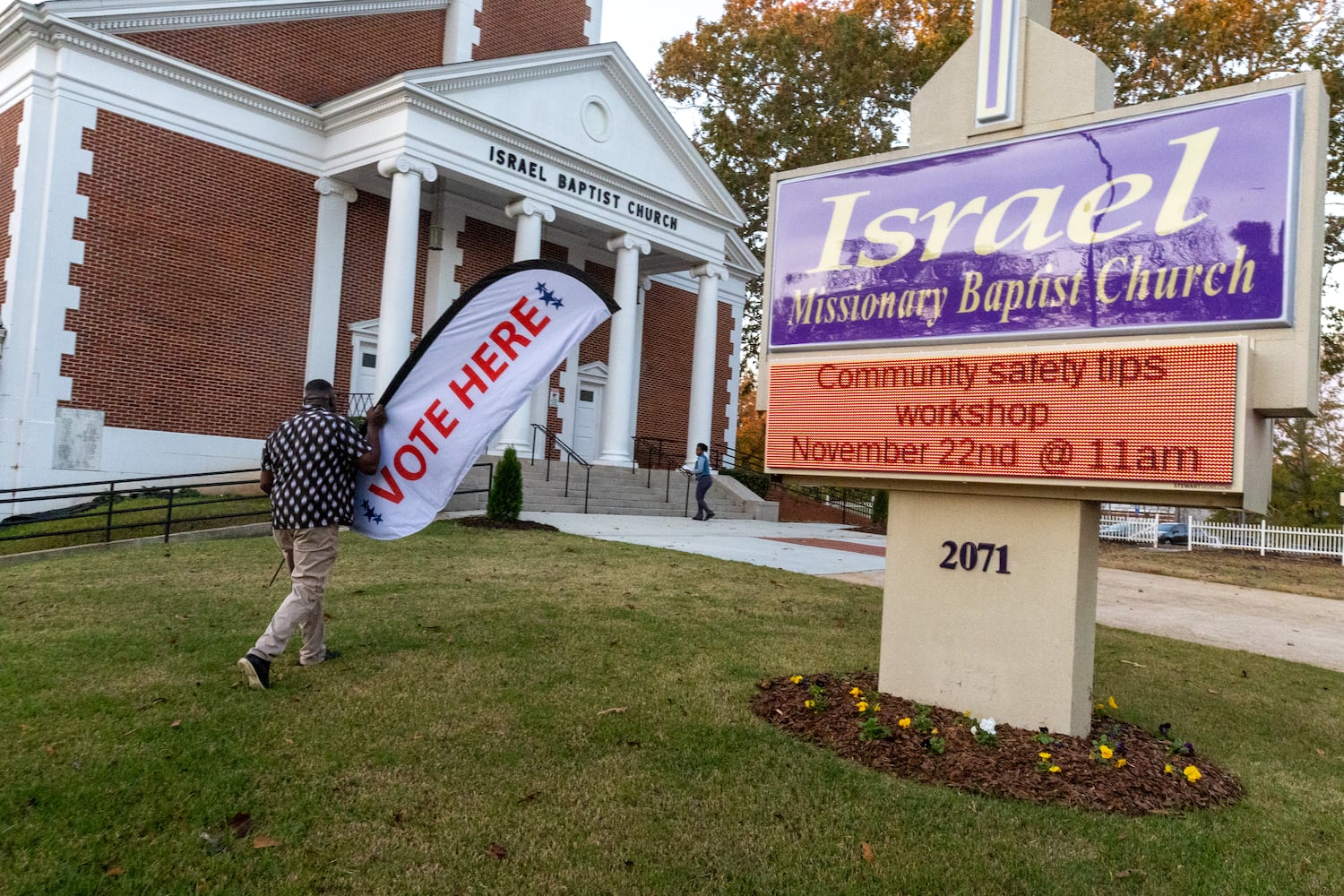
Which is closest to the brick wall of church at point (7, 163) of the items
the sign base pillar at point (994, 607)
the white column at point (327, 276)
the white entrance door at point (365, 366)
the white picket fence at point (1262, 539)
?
the white column at point (327, 276)

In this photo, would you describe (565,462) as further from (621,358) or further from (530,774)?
(530,774)

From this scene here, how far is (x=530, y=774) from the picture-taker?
4.01 m

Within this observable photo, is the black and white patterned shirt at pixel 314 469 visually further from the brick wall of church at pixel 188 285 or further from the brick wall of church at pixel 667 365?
the brick wall of church at pixel 667 365

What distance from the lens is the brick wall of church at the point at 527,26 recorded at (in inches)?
841

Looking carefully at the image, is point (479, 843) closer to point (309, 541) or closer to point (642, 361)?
point (309, 541)

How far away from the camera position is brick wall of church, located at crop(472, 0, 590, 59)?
21.4 metres

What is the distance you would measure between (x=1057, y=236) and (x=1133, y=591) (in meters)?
9.19

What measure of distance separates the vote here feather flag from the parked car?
2276 centimetres

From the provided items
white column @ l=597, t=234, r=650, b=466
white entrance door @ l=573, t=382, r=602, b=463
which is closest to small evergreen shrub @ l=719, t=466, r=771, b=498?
white column @ l=597, t=234, r=650, b=466

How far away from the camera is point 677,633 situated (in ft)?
22.5

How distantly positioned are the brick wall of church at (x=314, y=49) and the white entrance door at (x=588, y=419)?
A: 337 inches

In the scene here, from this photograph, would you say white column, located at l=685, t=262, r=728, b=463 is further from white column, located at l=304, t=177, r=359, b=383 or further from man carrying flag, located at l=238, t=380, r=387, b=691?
man carrying flag, located at l=238, t=380, r=387, b=691

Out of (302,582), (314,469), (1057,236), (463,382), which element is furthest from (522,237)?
(1057,236)

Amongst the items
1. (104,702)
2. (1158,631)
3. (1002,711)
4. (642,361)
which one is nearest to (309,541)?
(104,702)
